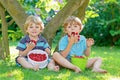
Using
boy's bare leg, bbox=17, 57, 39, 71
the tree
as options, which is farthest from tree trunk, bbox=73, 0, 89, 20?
boy's bare leg, bbox=17, 57, 39, 71

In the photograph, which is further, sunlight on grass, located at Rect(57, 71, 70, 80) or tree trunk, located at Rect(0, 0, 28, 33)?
tree trunk, located at Rect(0, 0, 28, 33)

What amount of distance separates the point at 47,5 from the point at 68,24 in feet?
8.82

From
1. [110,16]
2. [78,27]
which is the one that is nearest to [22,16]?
[78,27]

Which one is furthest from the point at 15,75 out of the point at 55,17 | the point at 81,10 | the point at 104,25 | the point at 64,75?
the point at 104,25

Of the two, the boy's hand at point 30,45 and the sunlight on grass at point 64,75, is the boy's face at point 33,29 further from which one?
the sunlight on grass at point 64,75

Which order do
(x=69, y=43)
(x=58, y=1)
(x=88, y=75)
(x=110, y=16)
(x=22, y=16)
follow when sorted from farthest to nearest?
(x=110, y=16), (x=58, y=1), (x=22, y=16), (x=69, y=43), (x=88, y=75)

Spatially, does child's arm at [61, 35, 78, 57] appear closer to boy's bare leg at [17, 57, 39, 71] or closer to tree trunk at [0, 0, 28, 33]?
boy's bare leg at [17, 57, 39, 71]

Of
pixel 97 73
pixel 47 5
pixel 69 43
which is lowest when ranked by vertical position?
pixel 97 73

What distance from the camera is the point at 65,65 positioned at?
5664 mm

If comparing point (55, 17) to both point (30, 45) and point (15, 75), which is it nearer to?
point (30, 45)

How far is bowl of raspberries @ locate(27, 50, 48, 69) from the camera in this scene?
5.80 metres

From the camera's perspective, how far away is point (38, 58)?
5.83m

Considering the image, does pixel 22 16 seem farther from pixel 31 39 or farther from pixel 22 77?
pixel 22 77

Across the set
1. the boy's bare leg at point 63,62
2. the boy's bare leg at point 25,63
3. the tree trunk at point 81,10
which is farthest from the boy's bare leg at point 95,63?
the tree trunk at point 81,10
